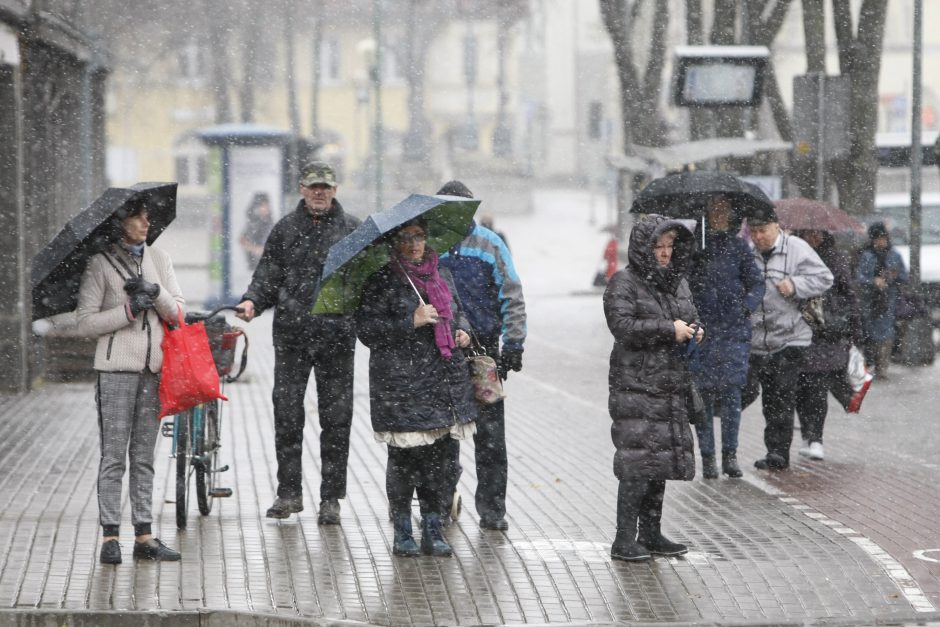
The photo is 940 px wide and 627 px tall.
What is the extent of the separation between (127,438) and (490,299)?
2.07 m

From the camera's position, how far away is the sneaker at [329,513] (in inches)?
364

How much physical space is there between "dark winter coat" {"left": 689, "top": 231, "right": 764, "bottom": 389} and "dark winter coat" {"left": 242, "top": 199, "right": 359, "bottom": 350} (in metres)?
2.77

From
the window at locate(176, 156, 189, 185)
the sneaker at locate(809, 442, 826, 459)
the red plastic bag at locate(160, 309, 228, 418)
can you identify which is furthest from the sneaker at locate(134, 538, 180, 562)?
the window at locate(176, 156, 189, 185)

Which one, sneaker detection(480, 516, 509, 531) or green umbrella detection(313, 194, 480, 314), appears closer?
green umbrella detection(313, 194, 480, 314)

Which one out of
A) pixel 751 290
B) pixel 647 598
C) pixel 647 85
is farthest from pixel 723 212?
pixel 647 85

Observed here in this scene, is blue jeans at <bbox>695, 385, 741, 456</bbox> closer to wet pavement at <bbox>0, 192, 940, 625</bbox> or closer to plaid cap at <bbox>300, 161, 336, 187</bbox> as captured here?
wet pavement at <bbox>0, 192, 940, 625</bbox>

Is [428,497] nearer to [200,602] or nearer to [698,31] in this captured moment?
[200,602]

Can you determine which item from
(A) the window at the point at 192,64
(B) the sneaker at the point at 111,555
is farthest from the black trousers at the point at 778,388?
(A) the window at the point at 192,64

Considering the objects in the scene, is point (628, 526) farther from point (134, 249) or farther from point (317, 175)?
point (134, 249)

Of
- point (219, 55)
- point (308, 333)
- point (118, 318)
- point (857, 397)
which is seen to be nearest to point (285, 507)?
point (308, 333)

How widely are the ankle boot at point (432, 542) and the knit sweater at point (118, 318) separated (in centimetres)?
147

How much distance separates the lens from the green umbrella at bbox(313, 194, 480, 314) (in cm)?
800

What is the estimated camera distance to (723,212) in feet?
36.6

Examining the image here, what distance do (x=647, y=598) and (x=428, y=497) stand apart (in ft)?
4.53
